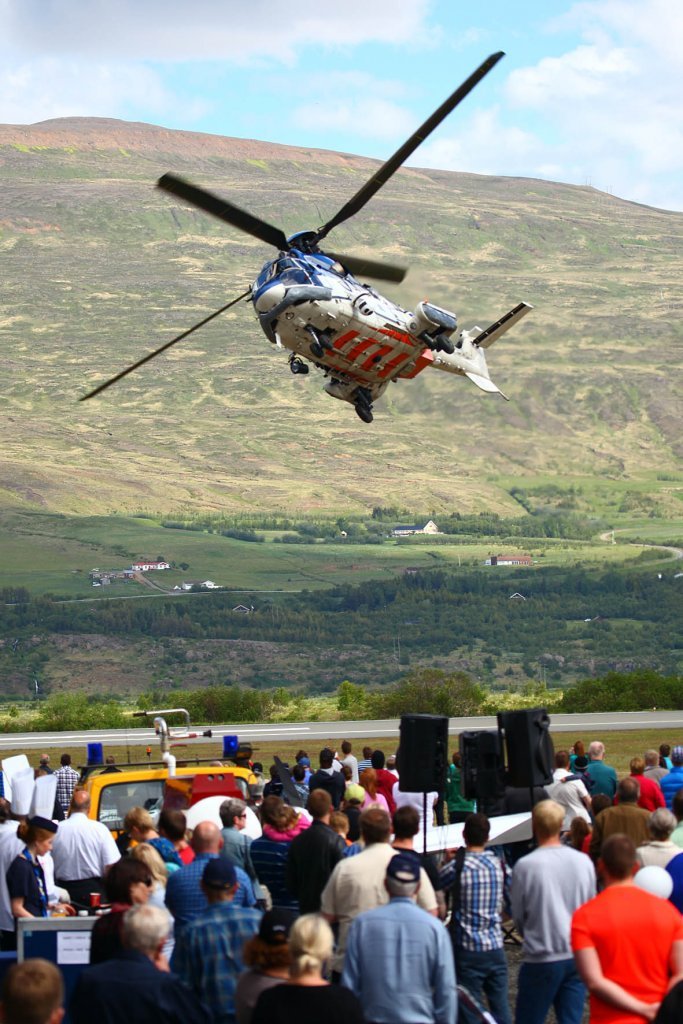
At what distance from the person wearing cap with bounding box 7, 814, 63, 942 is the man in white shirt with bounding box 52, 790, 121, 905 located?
3.16ft

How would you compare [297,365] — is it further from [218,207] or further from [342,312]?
[218,207]

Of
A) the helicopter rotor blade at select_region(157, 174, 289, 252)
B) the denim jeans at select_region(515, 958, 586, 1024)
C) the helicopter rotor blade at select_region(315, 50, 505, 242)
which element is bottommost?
the denim jeans at select_region(515, 958, 586, 1024)

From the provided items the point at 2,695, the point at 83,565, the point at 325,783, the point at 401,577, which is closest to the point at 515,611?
the point at 401,577

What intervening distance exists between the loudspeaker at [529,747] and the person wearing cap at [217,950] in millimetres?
4586

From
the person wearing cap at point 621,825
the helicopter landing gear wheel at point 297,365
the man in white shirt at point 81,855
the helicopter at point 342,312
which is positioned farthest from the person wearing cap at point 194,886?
the helicopter landing gear wheel at point 297,365

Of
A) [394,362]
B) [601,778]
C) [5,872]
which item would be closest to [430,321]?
[394,362]

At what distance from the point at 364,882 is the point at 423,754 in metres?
4.51

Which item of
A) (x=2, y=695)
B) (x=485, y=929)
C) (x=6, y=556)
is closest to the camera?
(x=485, y=929)

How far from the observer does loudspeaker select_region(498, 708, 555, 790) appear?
→ 12.8 meters

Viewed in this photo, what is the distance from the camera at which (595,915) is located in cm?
802

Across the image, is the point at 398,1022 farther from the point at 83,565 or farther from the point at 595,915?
the point at 83,565

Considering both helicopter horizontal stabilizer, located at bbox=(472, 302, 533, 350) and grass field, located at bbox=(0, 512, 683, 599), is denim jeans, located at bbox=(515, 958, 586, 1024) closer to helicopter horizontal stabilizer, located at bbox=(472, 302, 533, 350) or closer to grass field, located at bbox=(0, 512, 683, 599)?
helicopter horizontal stabilizer, located at bbox=(472, 302, 533, 350)

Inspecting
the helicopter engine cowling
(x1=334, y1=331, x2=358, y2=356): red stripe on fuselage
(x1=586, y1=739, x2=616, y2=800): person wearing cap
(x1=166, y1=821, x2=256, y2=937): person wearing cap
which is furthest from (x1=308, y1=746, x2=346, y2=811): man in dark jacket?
the helicopter engine cowling

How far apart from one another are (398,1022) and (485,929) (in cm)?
229
